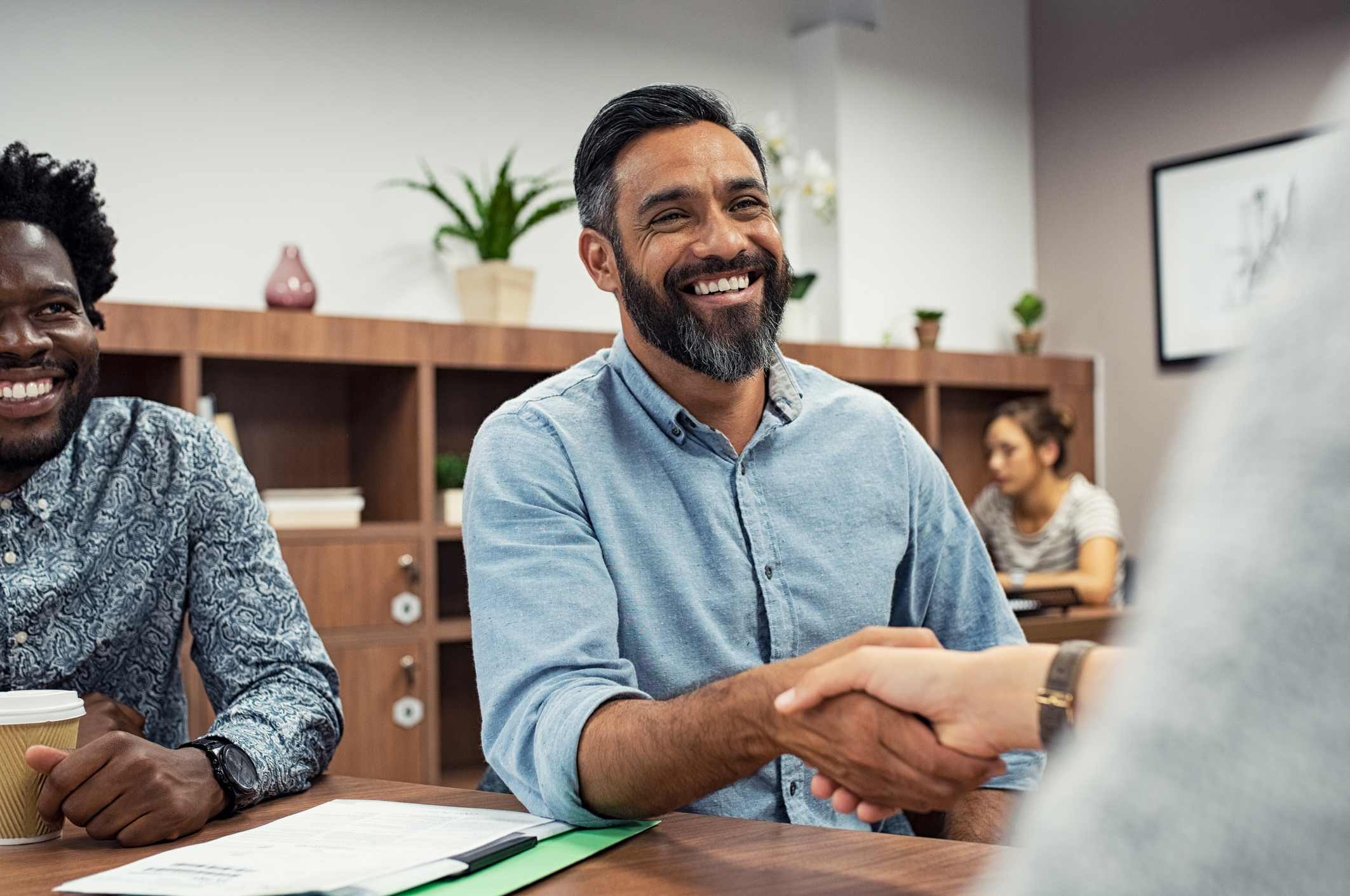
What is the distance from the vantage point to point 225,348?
3373 mm

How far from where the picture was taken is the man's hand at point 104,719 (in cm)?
134

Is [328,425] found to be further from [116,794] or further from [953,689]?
[953,689]

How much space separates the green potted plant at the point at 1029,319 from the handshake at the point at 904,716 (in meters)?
4.62

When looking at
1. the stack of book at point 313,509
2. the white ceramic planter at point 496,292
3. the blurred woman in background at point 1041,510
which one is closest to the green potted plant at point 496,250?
the white ceramic planter at point 496,292

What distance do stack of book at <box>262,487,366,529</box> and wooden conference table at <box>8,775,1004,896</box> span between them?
2.34m

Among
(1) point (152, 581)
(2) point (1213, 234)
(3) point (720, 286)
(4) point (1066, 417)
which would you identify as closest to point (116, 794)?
(1) point (152, 581)

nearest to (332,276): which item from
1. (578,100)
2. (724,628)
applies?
(578,100)

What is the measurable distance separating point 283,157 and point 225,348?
2.93 feet

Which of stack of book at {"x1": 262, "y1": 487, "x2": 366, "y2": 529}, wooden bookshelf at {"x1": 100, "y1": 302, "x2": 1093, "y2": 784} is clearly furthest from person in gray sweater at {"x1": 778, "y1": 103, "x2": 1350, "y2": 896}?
stack of book at {"x1": 262, "y1": 487, "x2": 366, "y2": 529}

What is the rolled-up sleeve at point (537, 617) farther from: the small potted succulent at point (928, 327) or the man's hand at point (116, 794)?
the small potted succulent at point (928, 327)

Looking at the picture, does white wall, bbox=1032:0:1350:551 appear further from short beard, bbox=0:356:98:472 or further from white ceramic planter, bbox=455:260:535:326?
short beard, bbox=0:356:98:472

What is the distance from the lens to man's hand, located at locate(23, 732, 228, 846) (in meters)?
1.09

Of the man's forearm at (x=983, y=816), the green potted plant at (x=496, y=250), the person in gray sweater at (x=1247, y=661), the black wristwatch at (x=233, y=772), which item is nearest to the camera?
the person in gray sweater at (x=1247, y=661)

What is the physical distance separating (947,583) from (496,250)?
269 centimetres
